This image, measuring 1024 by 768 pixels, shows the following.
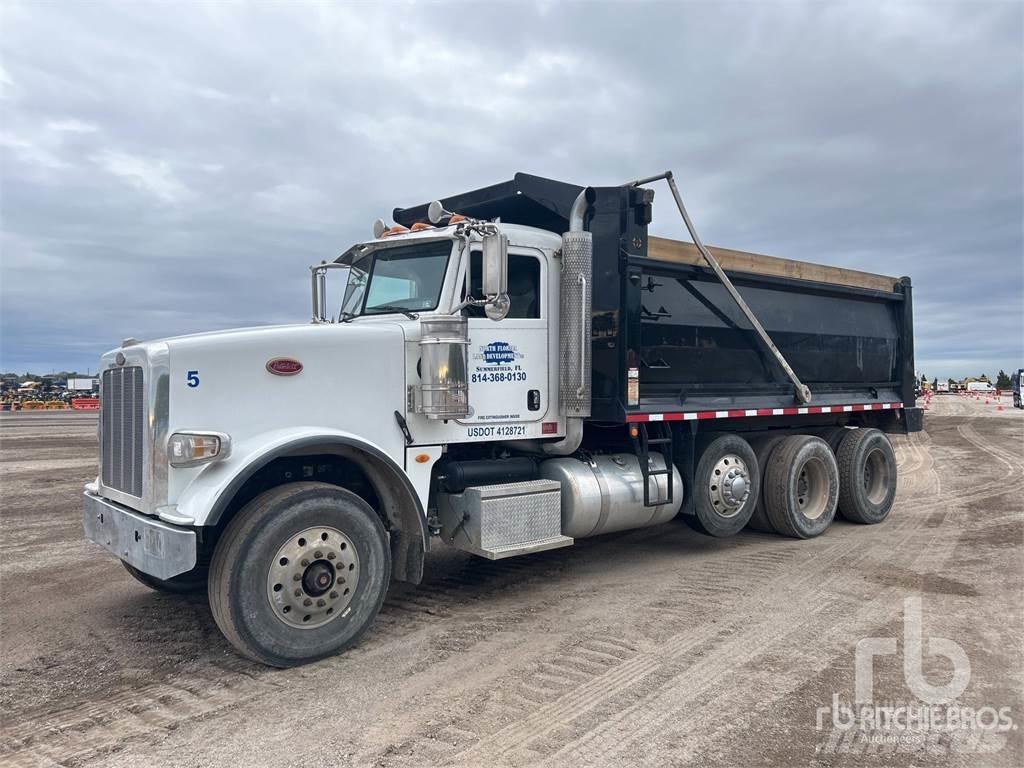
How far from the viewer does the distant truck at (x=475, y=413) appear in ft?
15.2

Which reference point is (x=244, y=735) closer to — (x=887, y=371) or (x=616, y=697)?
(x=616, y=697)

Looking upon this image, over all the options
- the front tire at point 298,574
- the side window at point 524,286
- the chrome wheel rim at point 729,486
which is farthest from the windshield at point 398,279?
the chrome wheel rim at point 729,486

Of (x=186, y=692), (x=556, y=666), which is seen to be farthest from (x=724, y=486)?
(x=186, y=692)

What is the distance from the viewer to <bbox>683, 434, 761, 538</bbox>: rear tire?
7426mm

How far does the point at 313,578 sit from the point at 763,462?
5.49m

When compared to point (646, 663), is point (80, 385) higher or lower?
higher

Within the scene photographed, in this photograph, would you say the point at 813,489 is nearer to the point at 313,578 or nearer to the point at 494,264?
the point at 494,264

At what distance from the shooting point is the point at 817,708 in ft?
13.1

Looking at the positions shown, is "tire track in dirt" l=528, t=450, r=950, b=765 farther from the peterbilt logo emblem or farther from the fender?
the peterbilt logo emblem

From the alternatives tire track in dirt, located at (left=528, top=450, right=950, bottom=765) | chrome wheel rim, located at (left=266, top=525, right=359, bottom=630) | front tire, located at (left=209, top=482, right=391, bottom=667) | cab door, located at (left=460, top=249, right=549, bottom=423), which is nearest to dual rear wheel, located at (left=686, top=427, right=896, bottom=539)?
tire track in dirt, located at (left=528, top=450, right=950, bottom=765)

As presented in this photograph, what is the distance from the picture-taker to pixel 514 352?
6184 millimetres

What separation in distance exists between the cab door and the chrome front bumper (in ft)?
7.33

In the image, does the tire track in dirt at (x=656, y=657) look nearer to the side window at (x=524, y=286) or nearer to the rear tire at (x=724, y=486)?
the rear tire at (x=724, y=486)

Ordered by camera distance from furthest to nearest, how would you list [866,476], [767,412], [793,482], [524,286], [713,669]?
[866,476] < [793,482] < [767,412] < [524,286] < [713,669]
